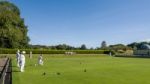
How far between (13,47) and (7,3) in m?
14.8

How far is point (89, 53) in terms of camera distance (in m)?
97.3

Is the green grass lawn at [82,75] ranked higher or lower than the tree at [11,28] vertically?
lower

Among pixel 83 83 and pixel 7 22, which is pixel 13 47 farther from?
pixel 83 83

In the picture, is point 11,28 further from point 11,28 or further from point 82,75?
point 82,75

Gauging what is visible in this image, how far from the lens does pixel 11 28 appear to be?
87.2 meters

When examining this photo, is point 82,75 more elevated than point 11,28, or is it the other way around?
point 11,28

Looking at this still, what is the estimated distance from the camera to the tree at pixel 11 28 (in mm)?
86562

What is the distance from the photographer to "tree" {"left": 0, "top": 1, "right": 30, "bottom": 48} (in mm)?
86562

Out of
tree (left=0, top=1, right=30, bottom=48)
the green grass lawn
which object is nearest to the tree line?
tree (left=0, top=1, right=30, bottom=48)

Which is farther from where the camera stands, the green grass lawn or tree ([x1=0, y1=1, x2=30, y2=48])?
tree ([x1=0, y1=1, x2=30, y2=48])

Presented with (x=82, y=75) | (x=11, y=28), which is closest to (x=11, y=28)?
(x=11, y=28)

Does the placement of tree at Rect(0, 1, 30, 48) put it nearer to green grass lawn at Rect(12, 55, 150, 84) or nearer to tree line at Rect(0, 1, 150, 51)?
tree line at Rect(0, 1, 150, 51)

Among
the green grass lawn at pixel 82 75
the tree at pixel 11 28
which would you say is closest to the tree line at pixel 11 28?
the tree at pixel 11 28

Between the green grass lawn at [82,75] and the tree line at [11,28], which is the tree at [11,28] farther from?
the green grass lawn at [82,75]
